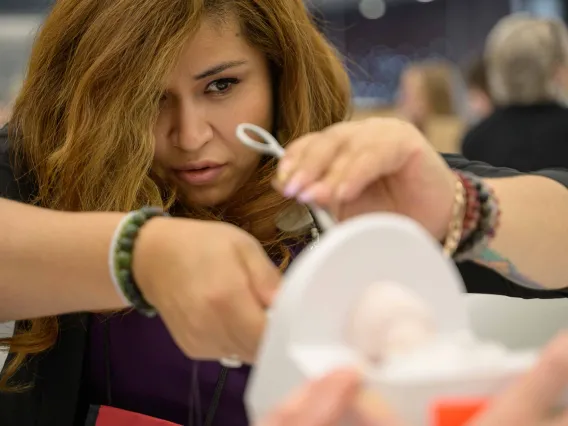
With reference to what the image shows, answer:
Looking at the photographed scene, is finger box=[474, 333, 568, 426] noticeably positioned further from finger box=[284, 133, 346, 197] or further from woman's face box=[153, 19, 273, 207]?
woman's face box=[153, 19, 273, 207]

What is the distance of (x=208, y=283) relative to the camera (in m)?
0.59

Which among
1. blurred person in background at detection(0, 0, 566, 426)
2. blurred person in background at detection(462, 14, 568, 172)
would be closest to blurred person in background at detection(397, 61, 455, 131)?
blurred person in background at detection(462, 14, 568, 172)

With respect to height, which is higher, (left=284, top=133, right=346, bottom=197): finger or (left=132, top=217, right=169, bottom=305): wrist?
(left=284, top=133, right=346, bottom=197): finger

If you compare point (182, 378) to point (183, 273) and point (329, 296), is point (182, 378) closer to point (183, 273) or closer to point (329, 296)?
point (183, 273)

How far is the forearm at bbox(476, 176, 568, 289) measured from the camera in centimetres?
85

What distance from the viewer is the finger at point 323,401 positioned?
1.51 feet

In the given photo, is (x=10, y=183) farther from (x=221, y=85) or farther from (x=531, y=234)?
(x=531, y=234)

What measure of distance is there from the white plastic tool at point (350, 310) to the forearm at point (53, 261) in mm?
215

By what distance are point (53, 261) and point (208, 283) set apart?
202mm

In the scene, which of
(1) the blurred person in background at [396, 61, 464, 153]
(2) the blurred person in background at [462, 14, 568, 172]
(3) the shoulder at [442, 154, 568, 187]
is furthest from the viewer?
(1) the blurred person in background at [396, 61, 464, 153]

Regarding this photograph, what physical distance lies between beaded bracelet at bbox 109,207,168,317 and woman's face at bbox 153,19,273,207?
1.29ft

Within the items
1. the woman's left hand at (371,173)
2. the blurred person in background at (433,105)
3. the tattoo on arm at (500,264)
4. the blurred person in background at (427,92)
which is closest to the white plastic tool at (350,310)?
the woman's left hand at (371,173)

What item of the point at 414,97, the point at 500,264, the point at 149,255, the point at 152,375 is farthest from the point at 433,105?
the point at 149,255

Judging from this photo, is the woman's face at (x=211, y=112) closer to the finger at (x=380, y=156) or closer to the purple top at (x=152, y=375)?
the purple top at (x=152, y=375)
